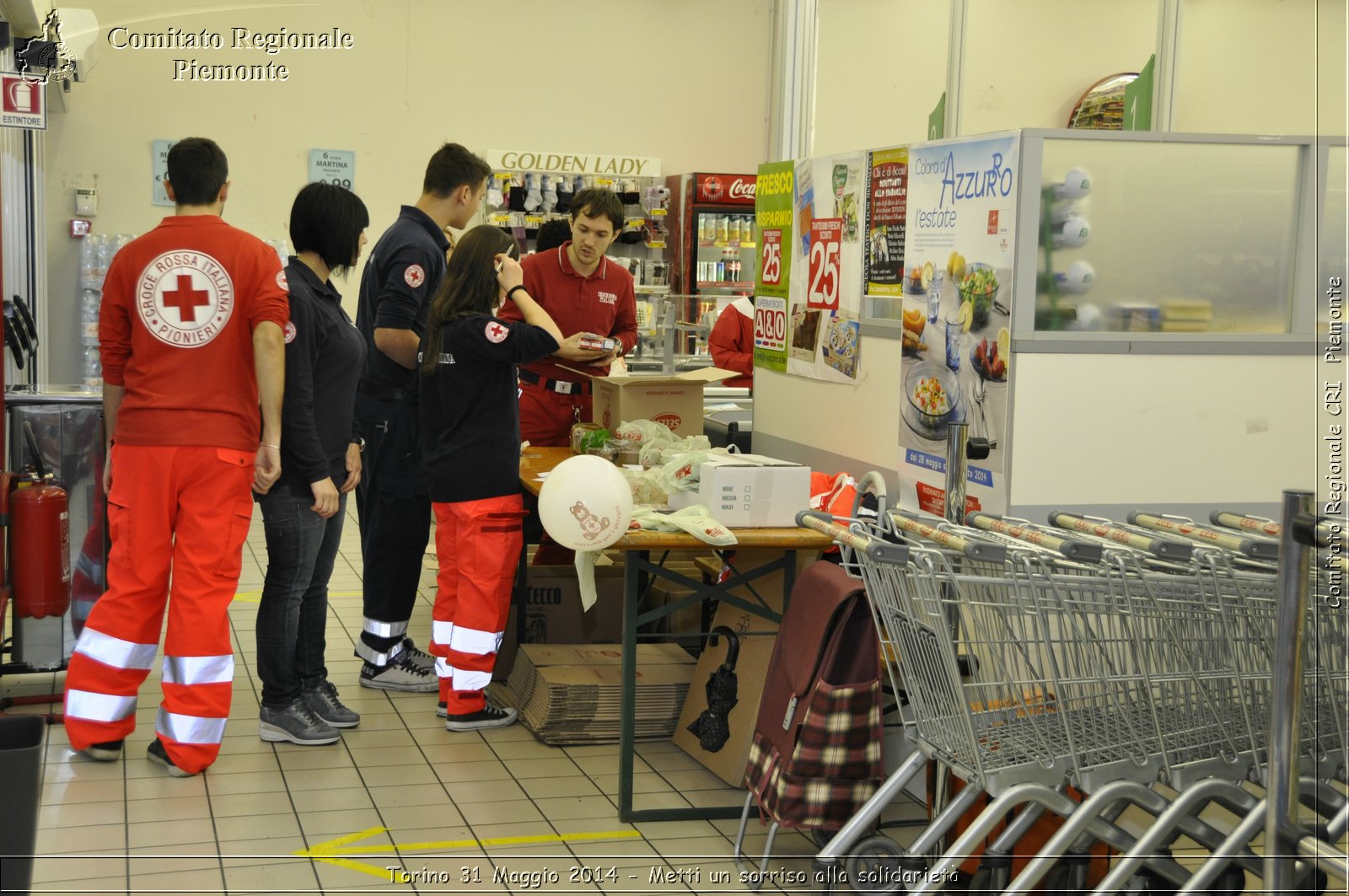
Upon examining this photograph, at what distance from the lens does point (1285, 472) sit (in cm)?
399

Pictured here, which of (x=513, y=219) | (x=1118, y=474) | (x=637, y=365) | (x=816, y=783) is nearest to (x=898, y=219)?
(x=1118, y=474)

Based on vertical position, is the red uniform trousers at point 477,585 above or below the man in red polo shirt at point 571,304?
below

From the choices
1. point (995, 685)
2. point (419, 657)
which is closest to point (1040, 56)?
point (419, 657)

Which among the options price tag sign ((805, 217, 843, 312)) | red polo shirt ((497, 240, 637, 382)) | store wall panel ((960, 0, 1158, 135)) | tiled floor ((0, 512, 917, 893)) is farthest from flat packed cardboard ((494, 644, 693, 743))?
store wall panel ((960, 0, 1158, 135))

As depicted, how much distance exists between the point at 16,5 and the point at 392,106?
148 inches

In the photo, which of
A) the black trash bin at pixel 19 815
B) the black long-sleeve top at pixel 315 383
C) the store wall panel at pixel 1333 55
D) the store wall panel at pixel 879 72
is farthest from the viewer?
the store wall panel at pixel 879 72

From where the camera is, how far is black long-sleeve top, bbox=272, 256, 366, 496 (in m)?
4.35

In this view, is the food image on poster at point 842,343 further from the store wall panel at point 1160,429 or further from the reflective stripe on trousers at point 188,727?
→ the reflective stripe on trousers at point 188,727

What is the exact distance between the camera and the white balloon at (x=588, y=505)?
3859 mm

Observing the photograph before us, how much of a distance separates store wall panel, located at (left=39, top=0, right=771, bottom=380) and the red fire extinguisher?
5443 millimetres

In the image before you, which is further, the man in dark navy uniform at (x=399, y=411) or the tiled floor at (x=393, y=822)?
the man in dark navy uniform at (x=399, y=411)

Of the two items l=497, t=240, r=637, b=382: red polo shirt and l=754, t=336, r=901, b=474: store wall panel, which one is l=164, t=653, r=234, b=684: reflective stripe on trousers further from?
l=754, t=336, r=901, b=474: store wall panel

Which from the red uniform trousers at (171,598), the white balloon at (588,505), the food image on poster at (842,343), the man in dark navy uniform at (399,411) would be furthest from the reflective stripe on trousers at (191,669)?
the food image on poster at (842,343)

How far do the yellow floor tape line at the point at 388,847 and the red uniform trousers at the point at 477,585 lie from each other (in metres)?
0.93
